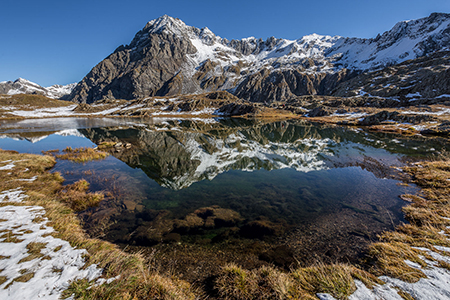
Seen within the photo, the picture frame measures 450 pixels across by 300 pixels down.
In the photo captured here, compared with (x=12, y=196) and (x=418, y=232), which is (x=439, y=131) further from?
(x=12, y=196)

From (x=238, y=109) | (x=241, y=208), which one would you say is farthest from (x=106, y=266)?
(x=238, y=109)

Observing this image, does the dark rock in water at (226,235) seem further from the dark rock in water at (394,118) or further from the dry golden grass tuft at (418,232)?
the dark rock in water at (394,118)

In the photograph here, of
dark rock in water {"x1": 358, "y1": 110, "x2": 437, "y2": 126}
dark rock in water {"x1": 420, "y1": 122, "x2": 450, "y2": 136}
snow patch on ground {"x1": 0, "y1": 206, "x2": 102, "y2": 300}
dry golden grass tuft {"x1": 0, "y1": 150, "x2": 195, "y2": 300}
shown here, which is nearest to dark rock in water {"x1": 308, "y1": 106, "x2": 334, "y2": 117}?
dark rock in water {"x1": 358, "y1": 110, "x2": 437, "y2": 126}

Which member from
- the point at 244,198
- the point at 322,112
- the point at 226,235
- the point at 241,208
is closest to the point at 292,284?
the point at 226,235

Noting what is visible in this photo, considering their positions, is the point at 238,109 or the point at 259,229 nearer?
the point at 259,229

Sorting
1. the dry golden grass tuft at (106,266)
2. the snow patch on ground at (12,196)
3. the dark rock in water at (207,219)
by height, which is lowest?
the dark rock in water at (207,219)

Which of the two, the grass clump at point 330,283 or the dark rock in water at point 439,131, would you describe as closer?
the grass clump at point 330,283

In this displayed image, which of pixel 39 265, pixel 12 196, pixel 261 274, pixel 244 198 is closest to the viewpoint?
pixel 39 265

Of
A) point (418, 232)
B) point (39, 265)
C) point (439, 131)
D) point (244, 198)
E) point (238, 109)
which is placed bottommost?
point (244, 198)

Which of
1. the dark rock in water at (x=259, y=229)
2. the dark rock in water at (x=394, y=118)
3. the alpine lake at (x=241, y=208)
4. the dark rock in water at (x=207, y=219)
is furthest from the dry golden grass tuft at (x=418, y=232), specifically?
the dark rock in water at (x=394, y=118)

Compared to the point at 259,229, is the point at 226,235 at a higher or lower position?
lower

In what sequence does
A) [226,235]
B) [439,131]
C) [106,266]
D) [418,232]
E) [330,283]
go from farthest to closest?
[439,131] → [226,235] → [418,232] → [106,266] → [330,283]

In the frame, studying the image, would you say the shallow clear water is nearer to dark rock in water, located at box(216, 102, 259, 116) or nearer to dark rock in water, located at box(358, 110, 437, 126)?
dark rock in water, located at box(358, 110, 437, 126)

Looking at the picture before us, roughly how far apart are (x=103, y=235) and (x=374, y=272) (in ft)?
41.1
